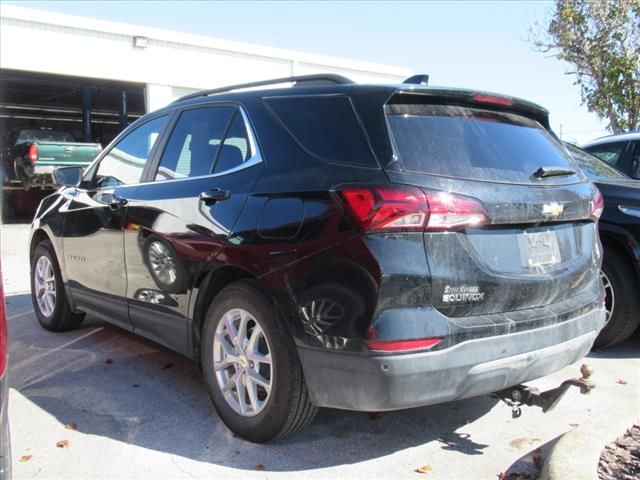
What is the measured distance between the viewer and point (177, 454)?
Result: 123 inches

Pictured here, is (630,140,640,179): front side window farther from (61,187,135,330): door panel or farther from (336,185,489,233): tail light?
(61,187,135,330): door panel

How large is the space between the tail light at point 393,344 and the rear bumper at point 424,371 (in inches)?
1.1

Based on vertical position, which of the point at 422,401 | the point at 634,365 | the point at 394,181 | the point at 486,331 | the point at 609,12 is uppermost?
the point at 609,12

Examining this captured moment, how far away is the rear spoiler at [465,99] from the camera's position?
2.90 meters

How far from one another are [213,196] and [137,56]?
13.8 m

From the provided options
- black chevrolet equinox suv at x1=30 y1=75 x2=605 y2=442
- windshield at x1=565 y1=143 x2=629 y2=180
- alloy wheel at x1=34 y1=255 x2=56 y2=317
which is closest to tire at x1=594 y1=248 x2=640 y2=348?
windshield at x1=565 y1=143 x2=629 y2=180

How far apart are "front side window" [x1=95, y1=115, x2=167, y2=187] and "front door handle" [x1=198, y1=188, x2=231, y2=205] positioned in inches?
40.1

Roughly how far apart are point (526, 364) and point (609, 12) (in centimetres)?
1429

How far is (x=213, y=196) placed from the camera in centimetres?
334

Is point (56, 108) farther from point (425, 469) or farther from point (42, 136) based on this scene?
point (425, 469)

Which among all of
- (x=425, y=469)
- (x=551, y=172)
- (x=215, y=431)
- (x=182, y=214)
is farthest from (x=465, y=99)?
(x=215, y=431)

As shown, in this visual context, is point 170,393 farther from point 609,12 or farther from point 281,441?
point 609,12

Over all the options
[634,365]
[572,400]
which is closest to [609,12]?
[634,365]

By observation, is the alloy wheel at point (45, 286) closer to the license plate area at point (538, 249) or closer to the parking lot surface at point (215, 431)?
the parking lot surface at point (215, 431)
